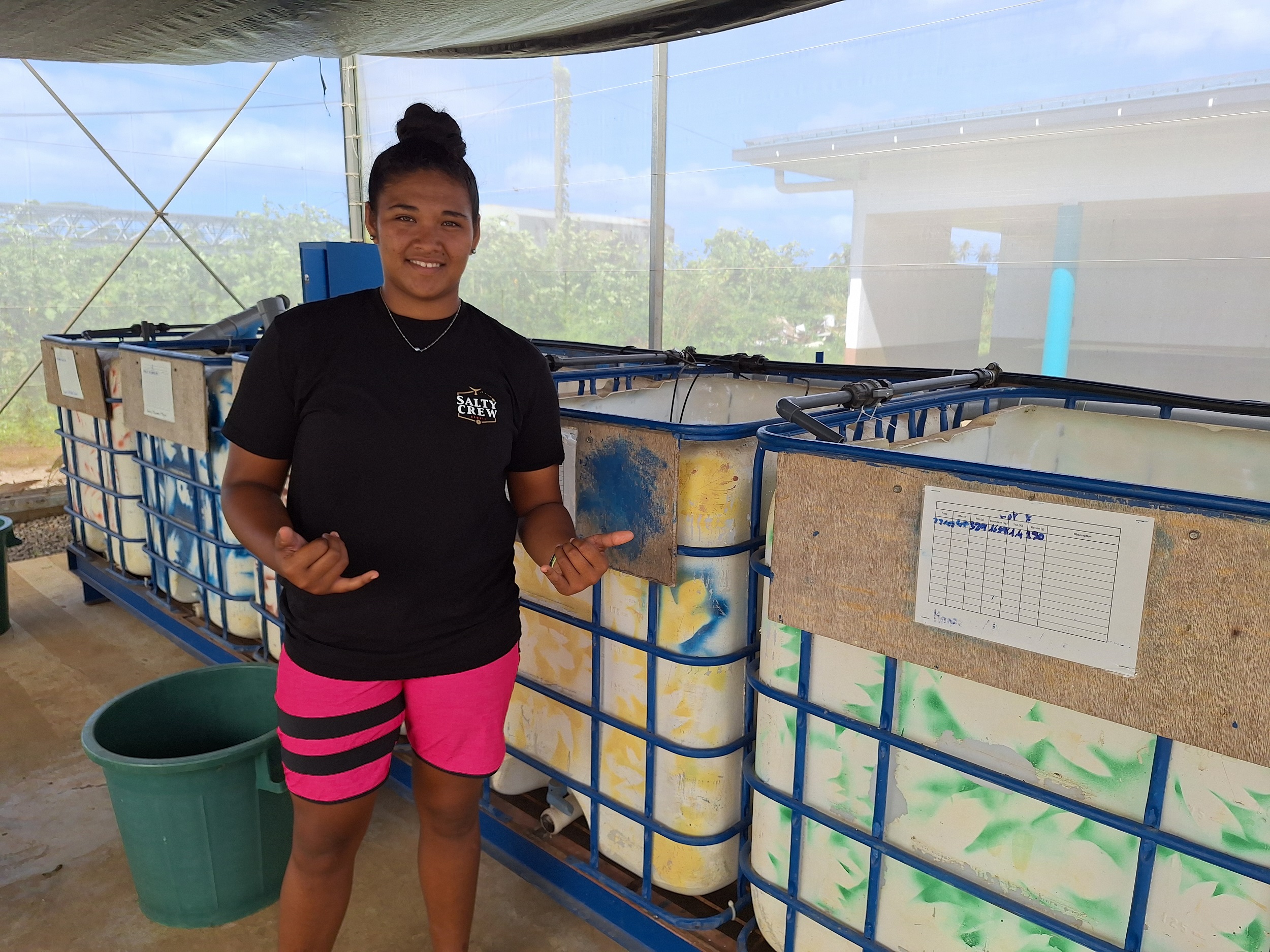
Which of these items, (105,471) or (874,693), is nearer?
(874,693)

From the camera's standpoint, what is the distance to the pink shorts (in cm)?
140

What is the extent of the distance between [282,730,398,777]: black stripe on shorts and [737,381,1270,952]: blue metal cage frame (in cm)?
A: 68

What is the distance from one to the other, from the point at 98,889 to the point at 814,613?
1.95m

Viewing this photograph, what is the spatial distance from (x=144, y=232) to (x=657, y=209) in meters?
3.65

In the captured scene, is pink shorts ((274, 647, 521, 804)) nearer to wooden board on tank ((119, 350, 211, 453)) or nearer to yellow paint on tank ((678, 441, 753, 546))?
yellow paint on tank ((678, 441, 753, 546))

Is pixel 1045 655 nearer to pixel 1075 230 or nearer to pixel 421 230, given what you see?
pixel 421 230

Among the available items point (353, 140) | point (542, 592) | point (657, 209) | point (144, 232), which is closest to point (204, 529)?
point (542, 592)

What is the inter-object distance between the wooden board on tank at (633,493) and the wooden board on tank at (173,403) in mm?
1606

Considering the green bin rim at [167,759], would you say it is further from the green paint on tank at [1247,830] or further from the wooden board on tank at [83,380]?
the wooden board on tank at [83,380]

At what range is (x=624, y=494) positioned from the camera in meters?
1.57

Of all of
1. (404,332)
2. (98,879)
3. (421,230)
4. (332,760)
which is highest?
(421,230)

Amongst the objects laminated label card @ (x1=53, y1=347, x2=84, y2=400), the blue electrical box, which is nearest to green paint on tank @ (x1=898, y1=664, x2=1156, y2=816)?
laminated label card @ (x1=53, y1=347, x2=84, y2=400)

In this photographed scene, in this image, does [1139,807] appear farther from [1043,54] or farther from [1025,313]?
[1043,54]

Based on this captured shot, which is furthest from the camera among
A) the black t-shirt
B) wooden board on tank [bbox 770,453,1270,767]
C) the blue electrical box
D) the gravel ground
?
the gravel ground
